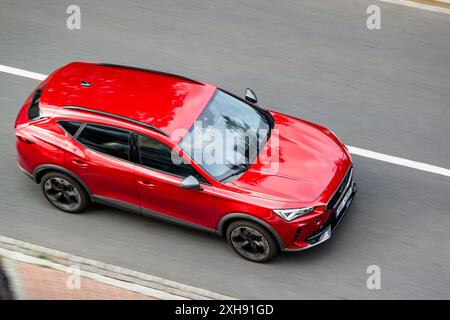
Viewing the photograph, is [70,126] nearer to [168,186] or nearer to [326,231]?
[168,186]

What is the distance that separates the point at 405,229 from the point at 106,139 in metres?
4.16

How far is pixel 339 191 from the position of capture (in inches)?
379

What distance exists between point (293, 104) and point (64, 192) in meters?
4.01

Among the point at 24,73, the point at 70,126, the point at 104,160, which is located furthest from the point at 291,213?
the point at 24,73

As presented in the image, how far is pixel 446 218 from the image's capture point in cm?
1035

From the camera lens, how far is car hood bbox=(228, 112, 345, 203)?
9.29 metres

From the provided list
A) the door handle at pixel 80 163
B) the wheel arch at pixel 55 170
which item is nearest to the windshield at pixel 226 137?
the door handle at pixel 80 163

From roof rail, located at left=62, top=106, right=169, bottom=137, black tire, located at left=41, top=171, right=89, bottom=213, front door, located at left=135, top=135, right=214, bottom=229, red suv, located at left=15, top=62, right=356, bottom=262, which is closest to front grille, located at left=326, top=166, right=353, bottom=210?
red suv, located at left=15, top=62, right=356, bottom=262

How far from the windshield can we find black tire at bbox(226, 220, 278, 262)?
0.63 m

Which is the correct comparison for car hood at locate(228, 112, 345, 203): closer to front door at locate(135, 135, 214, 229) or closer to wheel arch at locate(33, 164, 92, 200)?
front door at locate(135, 135, 214, 229)

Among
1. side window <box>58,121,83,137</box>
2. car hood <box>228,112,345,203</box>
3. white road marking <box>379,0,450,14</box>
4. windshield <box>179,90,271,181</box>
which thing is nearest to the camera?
car hood <box>228,112,345,203</box>

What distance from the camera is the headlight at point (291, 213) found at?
913 cm

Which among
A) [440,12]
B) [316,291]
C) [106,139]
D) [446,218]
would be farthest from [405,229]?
[440,12]
